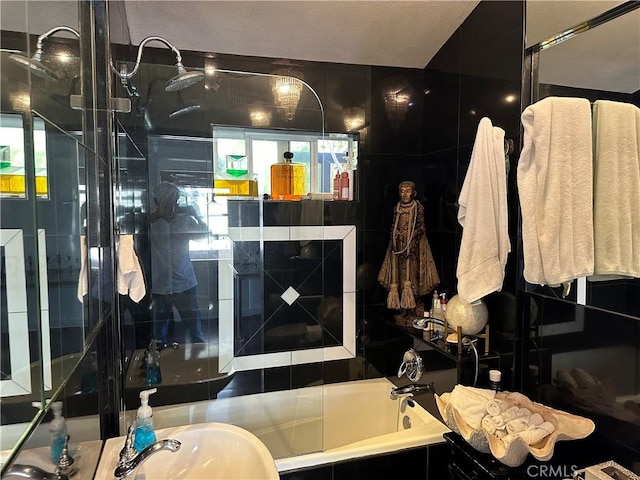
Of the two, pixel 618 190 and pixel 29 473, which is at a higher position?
pixel 618 190

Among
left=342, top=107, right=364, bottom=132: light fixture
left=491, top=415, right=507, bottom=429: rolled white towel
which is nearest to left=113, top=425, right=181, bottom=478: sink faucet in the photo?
left=491, top=415, right=507, bottom=429: rolled white towel

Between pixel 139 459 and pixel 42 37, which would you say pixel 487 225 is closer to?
pixel 139 459

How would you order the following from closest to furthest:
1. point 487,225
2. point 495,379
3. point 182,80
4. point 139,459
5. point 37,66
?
point 37,66
point 139,459
point 487,225
point 495,379
point 182,80

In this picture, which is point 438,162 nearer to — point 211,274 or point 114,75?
point 211,274

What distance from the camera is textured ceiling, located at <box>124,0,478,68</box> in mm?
2129

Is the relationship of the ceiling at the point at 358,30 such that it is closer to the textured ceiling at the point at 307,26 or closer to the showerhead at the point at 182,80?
the textured ceiling at the point at 307,26

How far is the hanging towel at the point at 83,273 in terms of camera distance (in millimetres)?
1130

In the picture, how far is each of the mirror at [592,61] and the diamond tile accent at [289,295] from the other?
1.29 meters

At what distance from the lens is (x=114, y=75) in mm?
1824

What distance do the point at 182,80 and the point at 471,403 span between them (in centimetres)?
210

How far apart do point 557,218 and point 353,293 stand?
1470mm

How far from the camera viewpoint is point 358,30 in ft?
7.85

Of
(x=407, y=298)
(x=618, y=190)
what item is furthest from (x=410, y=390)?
(x=618, y=190)

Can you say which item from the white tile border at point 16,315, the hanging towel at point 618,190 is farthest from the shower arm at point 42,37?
the hanging towel at point 618,190
